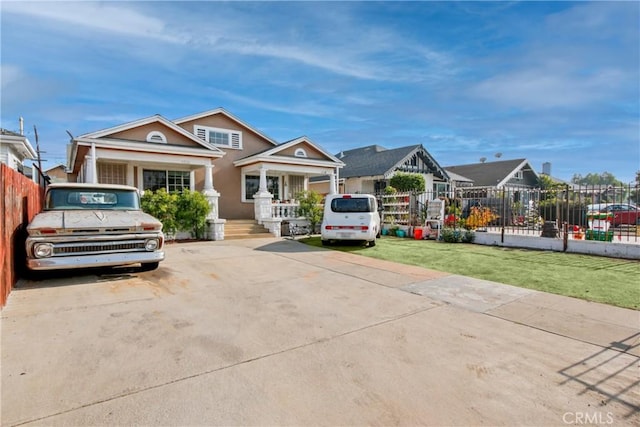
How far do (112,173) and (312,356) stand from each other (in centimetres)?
1551

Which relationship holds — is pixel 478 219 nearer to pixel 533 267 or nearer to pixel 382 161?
pixel 533 267

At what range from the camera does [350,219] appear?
11.3 metres

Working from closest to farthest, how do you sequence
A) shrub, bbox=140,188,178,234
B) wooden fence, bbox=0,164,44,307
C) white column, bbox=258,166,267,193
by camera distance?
wooden fence, bbox=0,164,44,307 < shrub, bbox=140,188,178,234 < white column, bbox=258,166,267,193

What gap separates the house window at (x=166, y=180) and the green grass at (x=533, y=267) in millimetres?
9540

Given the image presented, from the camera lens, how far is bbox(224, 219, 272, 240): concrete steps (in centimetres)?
1412

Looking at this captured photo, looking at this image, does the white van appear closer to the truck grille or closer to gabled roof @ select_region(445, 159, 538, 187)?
the truck grille

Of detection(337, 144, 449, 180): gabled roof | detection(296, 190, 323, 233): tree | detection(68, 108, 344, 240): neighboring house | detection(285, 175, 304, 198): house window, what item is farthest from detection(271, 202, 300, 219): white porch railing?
detection(337, 144, 449, 180): gabled roof

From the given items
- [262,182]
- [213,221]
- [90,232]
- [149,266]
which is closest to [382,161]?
[262,182]

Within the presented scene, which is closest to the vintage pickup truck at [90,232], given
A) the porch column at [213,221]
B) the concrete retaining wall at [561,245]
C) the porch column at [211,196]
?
the porch column at [213,221]

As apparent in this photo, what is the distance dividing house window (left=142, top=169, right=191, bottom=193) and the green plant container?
16238mm

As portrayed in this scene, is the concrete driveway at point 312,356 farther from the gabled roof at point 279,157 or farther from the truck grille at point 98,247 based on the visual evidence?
the gabled roof at point 279,157

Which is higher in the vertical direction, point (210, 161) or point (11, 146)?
point (11, 146)

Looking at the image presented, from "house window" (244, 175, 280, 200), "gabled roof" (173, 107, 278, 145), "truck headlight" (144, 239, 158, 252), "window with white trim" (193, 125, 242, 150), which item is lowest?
"truck headlight" (144, 239, 158, 252)

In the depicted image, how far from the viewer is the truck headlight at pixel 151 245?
675 centimetres
